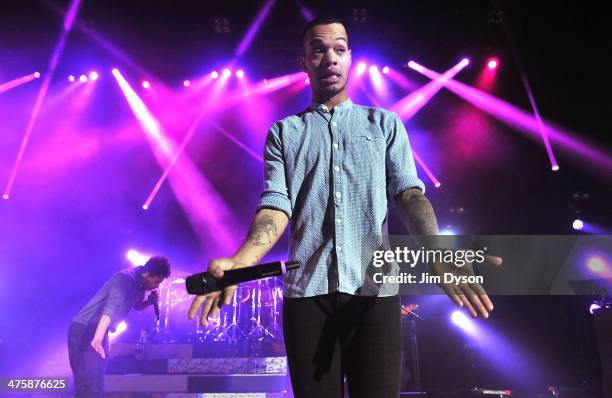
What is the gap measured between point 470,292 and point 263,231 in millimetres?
729

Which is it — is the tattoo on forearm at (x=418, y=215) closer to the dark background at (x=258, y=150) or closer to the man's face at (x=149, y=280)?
the man's face at (x=149, y=280)

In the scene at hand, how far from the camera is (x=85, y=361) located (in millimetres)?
6281

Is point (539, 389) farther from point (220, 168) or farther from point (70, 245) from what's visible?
point (70, 245)

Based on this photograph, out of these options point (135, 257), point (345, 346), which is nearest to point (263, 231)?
point (345, 346)

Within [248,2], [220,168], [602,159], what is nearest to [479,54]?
[602,159]

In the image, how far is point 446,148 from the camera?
1077 cm

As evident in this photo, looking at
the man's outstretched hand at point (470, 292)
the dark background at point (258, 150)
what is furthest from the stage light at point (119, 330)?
the man's outstretched hand at point (470, 292)

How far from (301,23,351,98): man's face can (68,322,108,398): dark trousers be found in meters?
5.67

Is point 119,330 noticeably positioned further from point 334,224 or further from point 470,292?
point 470,292

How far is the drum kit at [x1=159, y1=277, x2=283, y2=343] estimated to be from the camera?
31.7ft

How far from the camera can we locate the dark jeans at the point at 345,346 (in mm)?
1572

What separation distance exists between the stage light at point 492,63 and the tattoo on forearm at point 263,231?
31.7ft

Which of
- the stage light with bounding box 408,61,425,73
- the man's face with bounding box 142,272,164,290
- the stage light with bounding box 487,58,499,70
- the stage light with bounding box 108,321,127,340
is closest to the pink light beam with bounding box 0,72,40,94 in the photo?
the stage light with bounding box 108,321,127,340

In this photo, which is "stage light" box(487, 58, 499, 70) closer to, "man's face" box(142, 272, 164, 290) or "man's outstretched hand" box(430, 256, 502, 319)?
"man's face" box(142, 272, 164, 290)
